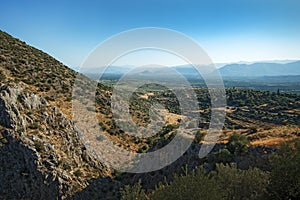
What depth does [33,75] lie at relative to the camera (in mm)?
38781

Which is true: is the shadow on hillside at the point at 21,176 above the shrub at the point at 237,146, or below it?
below

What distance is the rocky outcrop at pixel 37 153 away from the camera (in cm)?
2305

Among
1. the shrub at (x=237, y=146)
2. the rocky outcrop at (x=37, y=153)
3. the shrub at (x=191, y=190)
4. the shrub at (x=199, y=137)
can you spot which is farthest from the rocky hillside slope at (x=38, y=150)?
the shrub at (x=191, y=190)

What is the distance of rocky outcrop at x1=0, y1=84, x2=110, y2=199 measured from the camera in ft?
75.6

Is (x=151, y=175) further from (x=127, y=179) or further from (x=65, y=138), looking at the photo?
(x=65, y=138)

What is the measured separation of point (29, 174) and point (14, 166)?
1563mm

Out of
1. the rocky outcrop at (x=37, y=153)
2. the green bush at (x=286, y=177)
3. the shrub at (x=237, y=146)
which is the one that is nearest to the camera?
the green bush at (x=286, y=177)

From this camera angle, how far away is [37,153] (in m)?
24.1

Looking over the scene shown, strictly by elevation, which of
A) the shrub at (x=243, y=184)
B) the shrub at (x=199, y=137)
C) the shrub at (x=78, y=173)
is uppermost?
the shrub at (x=199, y=137)

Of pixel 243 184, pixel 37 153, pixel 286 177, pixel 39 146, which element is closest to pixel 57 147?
pixel 39 146

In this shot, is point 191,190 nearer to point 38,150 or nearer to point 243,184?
point 243,184

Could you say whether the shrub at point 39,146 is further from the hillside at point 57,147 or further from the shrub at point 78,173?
the shrub at point 78,173

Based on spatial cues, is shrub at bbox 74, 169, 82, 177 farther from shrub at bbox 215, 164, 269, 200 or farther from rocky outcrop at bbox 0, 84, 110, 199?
shrub at bbox 215, 164, 269, 200

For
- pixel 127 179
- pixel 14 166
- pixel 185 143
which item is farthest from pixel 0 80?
pixel 185 143
